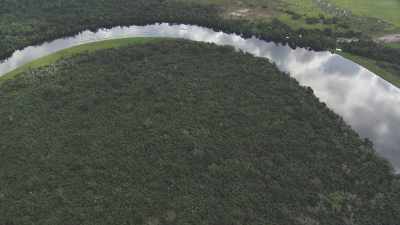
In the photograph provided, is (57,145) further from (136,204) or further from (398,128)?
(398,128)

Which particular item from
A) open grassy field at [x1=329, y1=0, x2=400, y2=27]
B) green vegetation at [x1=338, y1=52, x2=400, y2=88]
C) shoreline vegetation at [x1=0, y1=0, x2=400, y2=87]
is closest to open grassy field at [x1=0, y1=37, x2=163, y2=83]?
shoreline vegetation at [x1=0, y1=0, x2=400, y2=87]

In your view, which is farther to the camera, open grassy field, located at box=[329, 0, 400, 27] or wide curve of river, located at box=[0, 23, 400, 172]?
open grassy field, located at box=[329, 0, 400, 27]

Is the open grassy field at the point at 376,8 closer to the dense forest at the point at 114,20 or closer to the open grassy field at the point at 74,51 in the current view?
the dense forest at the point at 114,20

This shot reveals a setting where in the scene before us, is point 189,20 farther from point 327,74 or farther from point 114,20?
point 327,74

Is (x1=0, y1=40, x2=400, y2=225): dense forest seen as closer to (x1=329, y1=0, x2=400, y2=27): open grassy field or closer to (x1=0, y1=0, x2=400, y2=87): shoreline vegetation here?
(x1=0, y1=0, x2=400, y2=87): shoreline vegetation

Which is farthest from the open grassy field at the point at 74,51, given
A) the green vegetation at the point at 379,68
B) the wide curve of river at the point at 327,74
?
the green vegetation at the point at 379,68
